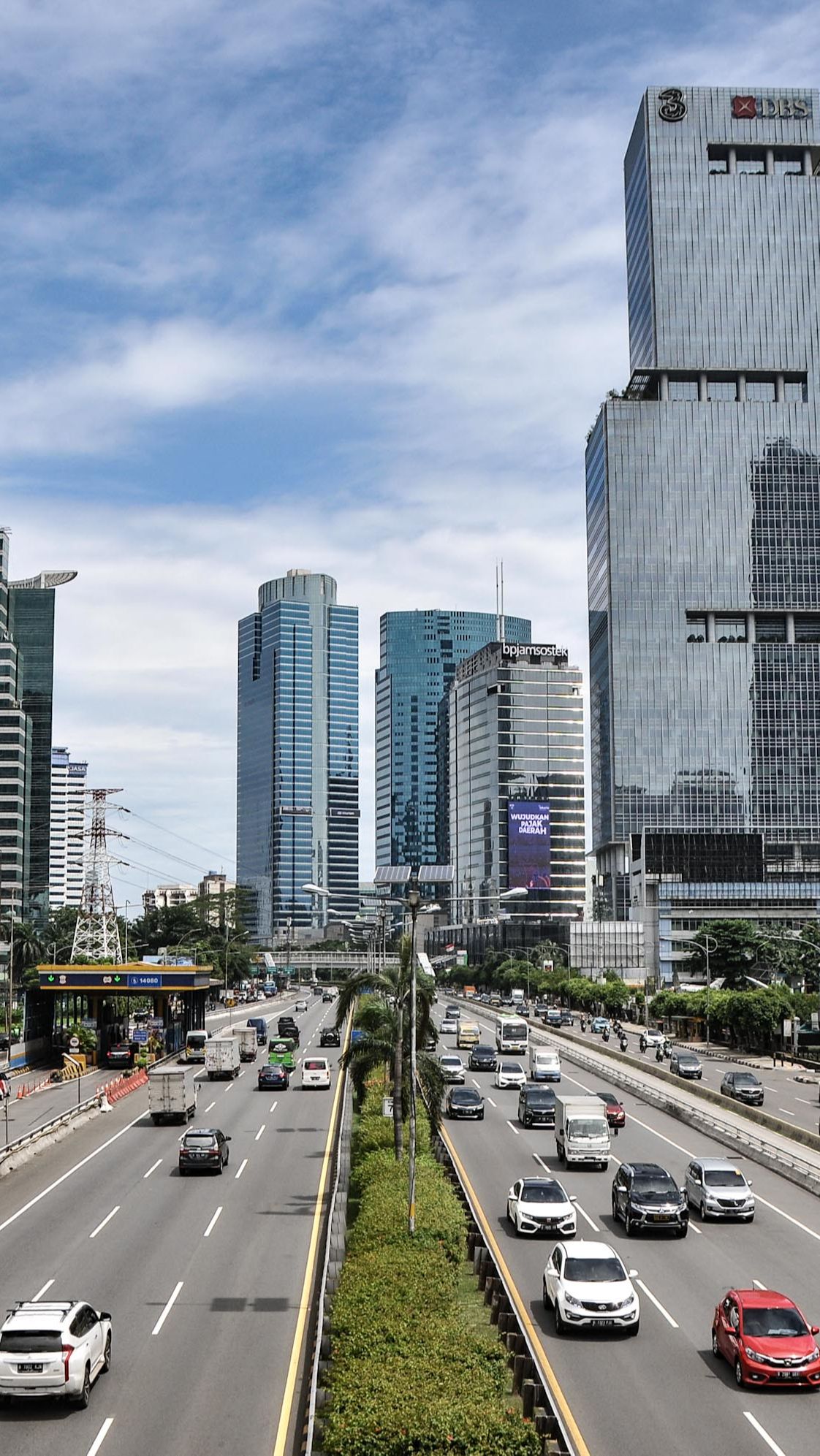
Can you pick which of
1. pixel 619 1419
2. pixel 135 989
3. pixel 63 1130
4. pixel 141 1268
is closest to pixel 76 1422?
pixel 619 1419

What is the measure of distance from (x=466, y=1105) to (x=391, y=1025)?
→ 1257 centimetres

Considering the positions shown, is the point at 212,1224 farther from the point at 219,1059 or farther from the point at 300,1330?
the point at 219,1059

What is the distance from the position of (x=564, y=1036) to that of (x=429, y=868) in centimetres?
4399

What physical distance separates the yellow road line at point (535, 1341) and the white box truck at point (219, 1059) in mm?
37422

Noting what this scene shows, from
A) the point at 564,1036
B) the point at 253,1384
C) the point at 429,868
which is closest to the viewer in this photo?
the point at 253,1384

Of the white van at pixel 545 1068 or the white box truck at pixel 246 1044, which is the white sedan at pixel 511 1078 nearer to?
the white van at pixel 545 1068

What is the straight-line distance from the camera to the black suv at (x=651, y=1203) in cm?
3578

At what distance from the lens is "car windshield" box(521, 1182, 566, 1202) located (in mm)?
35844

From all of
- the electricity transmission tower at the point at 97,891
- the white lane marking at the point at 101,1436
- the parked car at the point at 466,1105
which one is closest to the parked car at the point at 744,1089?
the parked car at the point at 466,1105

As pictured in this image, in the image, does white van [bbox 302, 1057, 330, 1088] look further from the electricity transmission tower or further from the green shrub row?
the electricity transmission tower

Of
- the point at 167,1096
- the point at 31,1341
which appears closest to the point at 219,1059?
the point at 167,1096

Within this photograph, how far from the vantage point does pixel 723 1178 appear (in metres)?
39.4

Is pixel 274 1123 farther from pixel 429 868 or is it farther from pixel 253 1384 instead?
pixel 253 1384

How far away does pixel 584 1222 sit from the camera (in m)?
37.5
